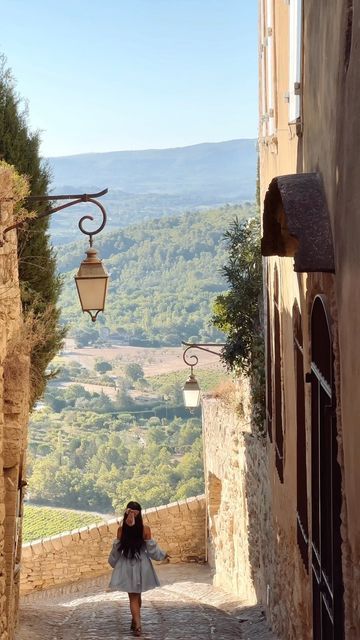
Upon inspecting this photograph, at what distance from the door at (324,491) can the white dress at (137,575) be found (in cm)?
479

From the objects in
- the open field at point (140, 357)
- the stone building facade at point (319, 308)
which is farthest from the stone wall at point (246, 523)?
the open field at point (140, 357)

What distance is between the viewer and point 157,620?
12508 mm

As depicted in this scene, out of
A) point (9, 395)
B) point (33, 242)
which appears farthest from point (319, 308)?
point (33, 242)

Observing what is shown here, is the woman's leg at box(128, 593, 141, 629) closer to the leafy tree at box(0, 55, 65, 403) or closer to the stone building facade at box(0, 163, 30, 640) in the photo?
the stone building facade at box(0, 163, 30, 640)

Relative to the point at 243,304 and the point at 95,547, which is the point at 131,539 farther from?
the point at 95,547

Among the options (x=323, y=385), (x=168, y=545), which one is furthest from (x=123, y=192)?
(x=323, y=385)

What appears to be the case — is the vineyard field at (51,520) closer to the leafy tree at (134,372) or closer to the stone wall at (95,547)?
the stone wall at (95,547)

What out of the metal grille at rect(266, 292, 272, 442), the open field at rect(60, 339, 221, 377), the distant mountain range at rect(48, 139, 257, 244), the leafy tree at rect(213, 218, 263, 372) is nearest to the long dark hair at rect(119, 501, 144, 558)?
the metal grille at rect(266, 292, 272, 442)

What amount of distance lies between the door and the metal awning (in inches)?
20.7

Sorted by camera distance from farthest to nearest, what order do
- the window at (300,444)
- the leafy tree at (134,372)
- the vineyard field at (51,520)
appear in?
the leafy tree at (134,372), the vineyard field at (51,520), the window at (300,444)

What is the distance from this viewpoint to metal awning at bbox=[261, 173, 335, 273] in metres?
4.82

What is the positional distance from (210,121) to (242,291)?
82.6 metres

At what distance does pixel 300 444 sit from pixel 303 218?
3.14m

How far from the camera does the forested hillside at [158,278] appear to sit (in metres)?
58.2
